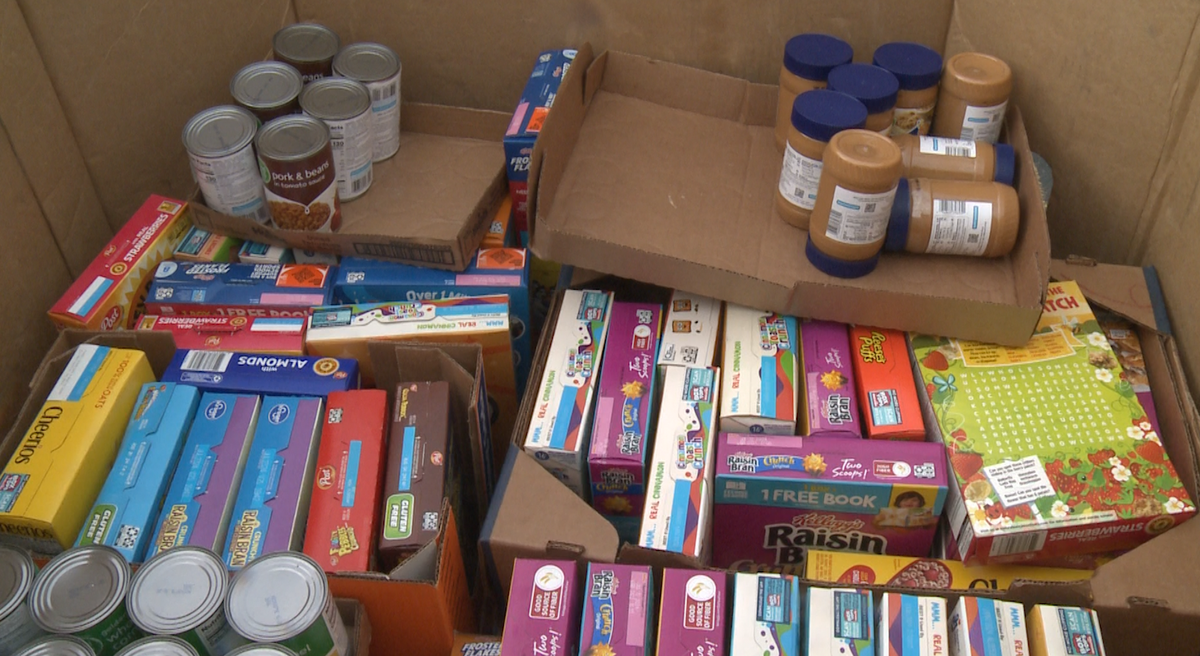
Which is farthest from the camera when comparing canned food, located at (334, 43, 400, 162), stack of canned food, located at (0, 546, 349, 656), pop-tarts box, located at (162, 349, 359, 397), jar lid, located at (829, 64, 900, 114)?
canned food, located at (334, 43, 400, 162)

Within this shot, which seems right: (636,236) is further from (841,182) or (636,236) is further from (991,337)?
(991,337)

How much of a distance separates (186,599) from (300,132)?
954 mm

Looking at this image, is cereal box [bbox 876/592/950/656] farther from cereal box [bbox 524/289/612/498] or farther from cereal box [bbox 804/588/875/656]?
cereal box [bbox 524/289/612/498]

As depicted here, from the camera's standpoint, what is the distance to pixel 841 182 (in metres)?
1.50

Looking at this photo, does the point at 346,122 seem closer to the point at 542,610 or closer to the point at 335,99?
the point at 335,99

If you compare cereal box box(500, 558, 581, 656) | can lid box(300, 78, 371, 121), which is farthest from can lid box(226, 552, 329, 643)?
can lid box(300, 78, 371, 121)

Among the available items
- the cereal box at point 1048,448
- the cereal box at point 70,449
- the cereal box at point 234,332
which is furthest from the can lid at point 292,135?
the cereal box at point 1048,448

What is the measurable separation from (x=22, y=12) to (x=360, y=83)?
1.96 feet

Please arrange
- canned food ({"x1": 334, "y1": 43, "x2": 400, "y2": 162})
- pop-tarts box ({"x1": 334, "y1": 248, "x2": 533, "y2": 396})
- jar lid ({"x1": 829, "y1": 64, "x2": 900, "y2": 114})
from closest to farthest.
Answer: jar lid ({"x1": 829, "y1": 64, "x2": 900, "y2": 114}), pop-tarts box ({"x1": 334, "y1": 248, "x2": 533, "y2": 396}), canned food ({"x1": 334, "y1": 43, "x2": 400, "y2": 162})

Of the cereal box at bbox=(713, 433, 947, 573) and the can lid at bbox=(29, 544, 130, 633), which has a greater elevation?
the can lid at bbox=(29, 544, 130, 633)

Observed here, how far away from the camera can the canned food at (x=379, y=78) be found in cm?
195

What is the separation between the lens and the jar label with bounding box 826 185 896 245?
4.95 ft

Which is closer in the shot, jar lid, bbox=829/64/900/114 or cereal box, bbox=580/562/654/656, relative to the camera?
cereal box, bbox=580/562/654/656

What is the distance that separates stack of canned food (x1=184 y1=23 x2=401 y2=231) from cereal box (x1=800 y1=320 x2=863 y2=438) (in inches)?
37.9
